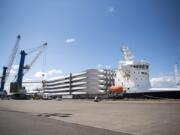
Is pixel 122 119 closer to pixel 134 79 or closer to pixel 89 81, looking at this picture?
pixel 134 79

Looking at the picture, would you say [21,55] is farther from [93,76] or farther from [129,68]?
[129,68]

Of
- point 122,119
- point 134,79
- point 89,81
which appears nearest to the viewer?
point 122,119

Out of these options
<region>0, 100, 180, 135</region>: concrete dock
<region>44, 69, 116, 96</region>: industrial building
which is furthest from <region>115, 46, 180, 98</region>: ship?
<region>44, 69, 116, 96</region>: industrial building

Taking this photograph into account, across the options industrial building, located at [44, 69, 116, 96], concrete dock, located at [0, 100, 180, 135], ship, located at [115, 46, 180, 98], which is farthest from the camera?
industrial building, located at [44, 69, 116, 96]

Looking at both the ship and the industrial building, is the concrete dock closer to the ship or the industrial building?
the ship

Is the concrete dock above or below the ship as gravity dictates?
below

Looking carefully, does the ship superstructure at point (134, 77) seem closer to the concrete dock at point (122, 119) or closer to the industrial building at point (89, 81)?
the concrete dock at point (122, 119)

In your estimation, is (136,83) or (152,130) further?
(136,83)

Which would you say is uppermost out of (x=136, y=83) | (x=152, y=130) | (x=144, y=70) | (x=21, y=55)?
(x=21, y=55)

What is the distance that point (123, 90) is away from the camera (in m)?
69.2

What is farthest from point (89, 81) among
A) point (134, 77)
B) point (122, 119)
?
point (122, 119)

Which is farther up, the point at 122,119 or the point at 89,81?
the point at 89,81

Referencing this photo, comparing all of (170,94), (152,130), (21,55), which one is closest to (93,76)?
(21,55)

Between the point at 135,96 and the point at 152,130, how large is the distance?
166ft
